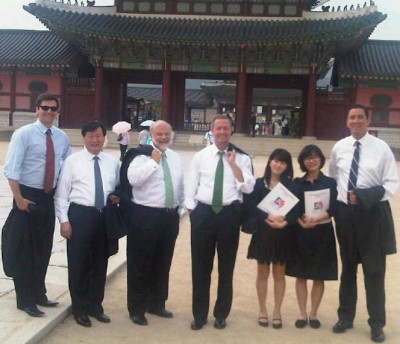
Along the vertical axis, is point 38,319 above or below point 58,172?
below

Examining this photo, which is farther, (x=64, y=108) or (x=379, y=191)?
(x=64, y=108)

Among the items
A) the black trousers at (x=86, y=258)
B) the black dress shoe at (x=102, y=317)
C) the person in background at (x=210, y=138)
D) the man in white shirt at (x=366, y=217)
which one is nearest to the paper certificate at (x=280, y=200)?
the man in white shirt at (x=366, y=217)

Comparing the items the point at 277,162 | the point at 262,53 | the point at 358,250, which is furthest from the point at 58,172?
the point at 262,53

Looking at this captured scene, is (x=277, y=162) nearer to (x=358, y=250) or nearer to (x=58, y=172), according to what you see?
(x=358, y=250)

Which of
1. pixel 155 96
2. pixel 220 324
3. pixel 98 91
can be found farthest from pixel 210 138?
pixel 155 96

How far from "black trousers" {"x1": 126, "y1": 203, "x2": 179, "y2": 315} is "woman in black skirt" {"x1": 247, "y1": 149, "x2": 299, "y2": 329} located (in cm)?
72

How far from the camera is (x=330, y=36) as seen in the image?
23000 millimetres

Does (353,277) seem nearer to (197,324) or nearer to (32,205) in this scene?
(197,324)

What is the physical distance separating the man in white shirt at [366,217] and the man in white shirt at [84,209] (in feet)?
6.45

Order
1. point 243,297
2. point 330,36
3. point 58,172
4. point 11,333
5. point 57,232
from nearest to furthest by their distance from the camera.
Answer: point 11,333, point 58,172, point 243,297, point 57,232, point 330,36

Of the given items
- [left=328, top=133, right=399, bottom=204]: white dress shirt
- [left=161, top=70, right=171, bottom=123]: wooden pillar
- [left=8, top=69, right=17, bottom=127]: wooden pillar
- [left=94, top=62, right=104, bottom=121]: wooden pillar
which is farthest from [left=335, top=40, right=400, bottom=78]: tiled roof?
[left=328, top=133, right=399, bottom=204]: white dress shirt

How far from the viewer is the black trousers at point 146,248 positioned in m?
4.45

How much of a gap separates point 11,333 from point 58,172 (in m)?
1.33

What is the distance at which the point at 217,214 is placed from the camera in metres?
4.34
